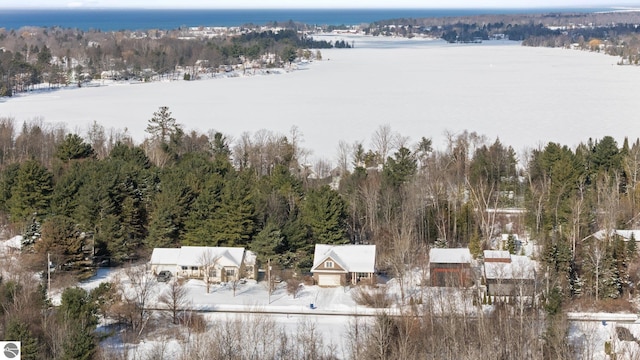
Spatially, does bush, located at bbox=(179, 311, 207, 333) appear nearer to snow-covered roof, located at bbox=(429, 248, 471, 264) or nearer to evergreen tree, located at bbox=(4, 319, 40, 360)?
evergreen tree, located at bbox=(4, 319, 40, 360)

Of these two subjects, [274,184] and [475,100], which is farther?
[475,100]

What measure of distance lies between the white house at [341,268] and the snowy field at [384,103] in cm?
1322

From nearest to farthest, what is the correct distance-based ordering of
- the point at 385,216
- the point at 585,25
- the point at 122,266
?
the point at 122,266 → the point at 385,216 → the point at 585,25

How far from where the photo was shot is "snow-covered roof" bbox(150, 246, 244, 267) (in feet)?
56.3

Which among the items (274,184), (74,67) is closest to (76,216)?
(274,184)

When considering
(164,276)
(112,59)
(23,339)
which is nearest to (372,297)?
(164,276)

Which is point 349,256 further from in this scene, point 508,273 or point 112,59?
point 112,59

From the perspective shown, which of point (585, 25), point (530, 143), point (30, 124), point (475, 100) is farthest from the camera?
point (585, 25)

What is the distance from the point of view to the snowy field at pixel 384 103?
116 feet

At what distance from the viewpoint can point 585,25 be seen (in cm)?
13850

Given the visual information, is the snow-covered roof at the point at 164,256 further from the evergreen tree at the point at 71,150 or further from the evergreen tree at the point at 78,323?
the evergreen tree at the point at 71,150

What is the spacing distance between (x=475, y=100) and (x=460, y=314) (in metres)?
33.0

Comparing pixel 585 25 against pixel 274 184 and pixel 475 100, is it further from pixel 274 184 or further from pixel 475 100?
pixel 274 184

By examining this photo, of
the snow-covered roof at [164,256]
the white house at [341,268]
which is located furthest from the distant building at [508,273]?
the snow-covered roof at [164,256]
